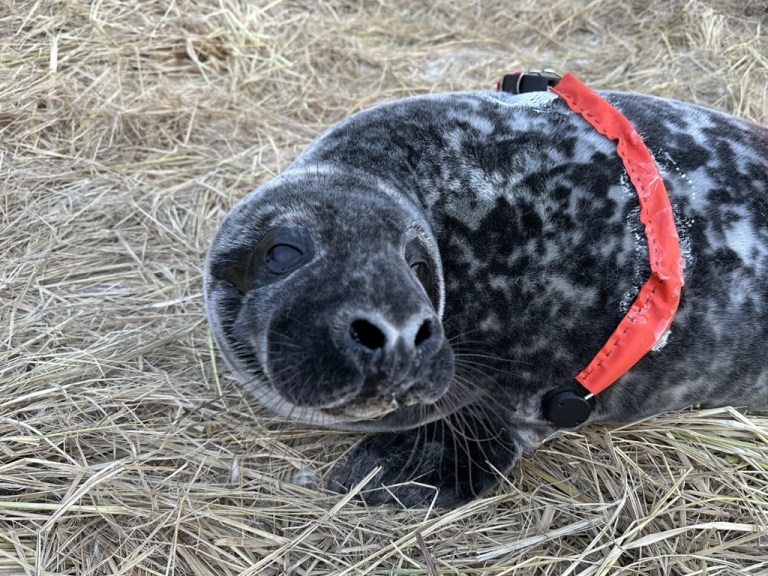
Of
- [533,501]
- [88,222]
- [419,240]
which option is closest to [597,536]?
[533,501]

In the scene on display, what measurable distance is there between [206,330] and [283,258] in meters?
1.03

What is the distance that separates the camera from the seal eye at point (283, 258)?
1.85 m

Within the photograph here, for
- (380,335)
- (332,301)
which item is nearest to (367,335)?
(380,335)

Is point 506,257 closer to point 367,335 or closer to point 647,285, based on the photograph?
point 647,285

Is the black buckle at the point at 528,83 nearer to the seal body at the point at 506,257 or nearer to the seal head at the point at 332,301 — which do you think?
the seal body at the point at 506,257

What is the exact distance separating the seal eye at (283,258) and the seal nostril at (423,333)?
415 millimetres

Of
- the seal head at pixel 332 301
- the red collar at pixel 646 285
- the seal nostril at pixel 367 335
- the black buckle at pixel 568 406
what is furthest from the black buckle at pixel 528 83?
the seal nostril at pixel 367 335

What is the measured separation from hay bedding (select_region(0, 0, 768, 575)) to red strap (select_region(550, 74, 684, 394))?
1.19 feet

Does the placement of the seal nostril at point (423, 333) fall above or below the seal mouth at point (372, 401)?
above

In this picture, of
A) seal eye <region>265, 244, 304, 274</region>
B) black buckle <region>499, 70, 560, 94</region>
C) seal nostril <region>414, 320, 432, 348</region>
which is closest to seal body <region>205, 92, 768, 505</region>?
seal eye <region>265, 244, 304, 274</region>

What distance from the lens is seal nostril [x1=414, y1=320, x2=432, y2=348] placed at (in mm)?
1633

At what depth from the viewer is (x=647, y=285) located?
6.44ft

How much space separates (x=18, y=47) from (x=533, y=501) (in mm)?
3685

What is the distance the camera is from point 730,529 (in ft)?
6.48
